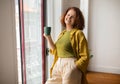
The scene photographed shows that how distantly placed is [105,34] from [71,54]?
8.47 feet

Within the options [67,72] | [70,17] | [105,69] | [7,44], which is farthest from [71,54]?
[105,69]

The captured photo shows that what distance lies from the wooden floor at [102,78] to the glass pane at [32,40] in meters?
1.65

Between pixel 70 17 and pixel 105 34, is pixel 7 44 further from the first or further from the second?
pixel 105 34

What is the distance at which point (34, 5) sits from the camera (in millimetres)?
1770

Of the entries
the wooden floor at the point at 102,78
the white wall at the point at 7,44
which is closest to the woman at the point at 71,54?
the white wall at the point at 7,44

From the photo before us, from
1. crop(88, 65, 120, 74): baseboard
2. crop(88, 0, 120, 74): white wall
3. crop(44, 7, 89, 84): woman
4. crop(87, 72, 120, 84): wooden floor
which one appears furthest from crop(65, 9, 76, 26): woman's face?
crop(88, 65, 120, 74): baseboard

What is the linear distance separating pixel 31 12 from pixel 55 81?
0.77 metres

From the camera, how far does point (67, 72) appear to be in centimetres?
127

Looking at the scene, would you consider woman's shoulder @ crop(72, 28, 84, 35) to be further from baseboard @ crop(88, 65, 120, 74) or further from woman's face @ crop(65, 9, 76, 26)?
baseboard @ crop(88, 65, 120, 74)

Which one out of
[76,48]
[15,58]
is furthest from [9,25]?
[76,48]

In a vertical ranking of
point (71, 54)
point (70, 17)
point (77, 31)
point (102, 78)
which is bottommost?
point (102, 78)

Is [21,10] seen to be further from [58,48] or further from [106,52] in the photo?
[106,52]

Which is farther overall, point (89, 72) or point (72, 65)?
point (89, 72)

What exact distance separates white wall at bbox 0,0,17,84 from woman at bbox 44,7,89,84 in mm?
290
